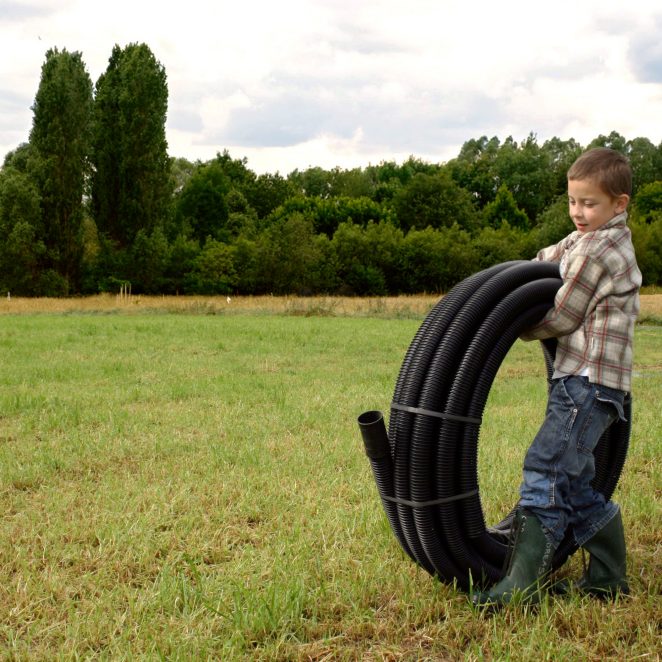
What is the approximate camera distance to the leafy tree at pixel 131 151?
144 feet

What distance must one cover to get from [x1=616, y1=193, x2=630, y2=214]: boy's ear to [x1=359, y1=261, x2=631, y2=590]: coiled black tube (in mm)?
426

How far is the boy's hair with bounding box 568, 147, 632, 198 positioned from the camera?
329cm

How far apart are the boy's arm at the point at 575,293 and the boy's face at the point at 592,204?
0.57ft

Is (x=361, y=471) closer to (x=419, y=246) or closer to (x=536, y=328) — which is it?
(x=536, y=328)

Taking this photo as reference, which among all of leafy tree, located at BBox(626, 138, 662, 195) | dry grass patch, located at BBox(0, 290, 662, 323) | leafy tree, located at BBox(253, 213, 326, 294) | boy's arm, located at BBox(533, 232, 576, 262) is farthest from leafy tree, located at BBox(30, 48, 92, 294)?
leafy tree, located at BBox(626, 138, 662, 195)

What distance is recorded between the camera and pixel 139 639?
3.12m

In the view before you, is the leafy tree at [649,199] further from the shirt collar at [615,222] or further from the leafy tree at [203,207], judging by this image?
the shirt collar at [615,222]

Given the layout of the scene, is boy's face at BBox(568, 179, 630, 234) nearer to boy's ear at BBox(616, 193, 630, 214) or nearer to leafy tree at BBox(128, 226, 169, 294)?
boy's ear at BBox(616, 193, 630, 214)

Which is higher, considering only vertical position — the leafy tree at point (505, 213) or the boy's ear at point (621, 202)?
the leafy tree at point (505, 213)

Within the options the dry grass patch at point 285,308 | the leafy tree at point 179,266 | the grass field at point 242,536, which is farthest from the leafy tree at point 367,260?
the grass field at point 242,536

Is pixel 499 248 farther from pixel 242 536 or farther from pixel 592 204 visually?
pixel 592 204

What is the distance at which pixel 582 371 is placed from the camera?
3.38 metres

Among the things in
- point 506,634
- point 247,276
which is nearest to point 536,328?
point 506,634

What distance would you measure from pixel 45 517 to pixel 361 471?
7.18 feet
